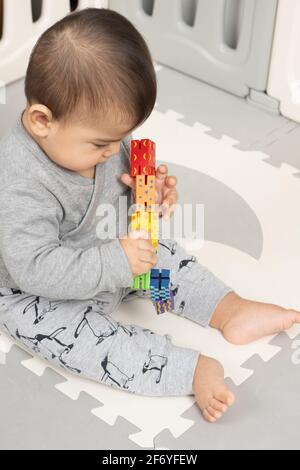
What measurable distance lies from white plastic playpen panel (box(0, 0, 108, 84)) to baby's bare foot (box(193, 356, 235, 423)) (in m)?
0.82

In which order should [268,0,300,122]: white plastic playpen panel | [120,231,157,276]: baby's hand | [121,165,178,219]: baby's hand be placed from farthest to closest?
[268,0,300,122]: white plastic playpen panel
[121,165,178,219]: baby's hand
[120,231,157,276]: baby's hand

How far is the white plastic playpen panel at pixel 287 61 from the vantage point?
140 centimetres

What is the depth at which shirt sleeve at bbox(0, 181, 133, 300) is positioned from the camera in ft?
3.06

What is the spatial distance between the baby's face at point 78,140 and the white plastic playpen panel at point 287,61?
2.01 ft

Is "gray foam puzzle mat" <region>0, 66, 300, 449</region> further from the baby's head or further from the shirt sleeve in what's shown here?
the baby's head

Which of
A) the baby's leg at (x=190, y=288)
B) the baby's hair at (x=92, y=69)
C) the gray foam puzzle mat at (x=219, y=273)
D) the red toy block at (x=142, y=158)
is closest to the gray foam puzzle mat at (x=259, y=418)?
the gray foam puzzle mat at (x=219, y=273)

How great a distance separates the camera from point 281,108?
152cm

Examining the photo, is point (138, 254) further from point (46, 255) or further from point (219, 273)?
point (219, 273)

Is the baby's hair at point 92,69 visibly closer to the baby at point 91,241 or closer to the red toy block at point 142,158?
the baby at point 91,241

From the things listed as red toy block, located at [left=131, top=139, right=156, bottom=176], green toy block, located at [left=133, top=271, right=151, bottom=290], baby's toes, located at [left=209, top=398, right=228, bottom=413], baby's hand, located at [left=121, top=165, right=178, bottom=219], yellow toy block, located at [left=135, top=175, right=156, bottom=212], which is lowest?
baby's toes, located at [left=209, top=398, right=228, bottom=413]

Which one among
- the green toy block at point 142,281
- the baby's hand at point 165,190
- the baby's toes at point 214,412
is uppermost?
the baby's hand at point 165,190

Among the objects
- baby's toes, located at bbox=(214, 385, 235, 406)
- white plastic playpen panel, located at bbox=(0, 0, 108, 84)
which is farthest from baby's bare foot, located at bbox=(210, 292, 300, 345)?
white plastic playpen panel, located at bbox=(0, 0, 108, 84)

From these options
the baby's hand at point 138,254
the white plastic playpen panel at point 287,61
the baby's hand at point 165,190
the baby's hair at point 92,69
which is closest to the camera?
the baby's hair at point 92,69

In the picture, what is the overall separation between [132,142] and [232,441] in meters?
0.43
